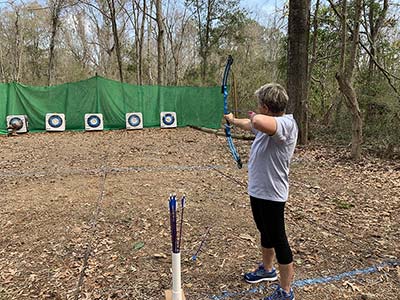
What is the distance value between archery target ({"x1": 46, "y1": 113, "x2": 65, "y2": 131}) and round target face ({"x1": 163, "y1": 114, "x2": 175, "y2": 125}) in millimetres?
3215

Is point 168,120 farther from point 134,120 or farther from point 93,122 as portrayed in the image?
point 93,122

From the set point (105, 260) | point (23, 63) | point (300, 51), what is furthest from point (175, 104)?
point (23, 63)

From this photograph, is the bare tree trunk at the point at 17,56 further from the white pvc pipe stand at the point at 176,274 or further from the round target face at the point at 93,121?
the white pvc pipe stand at the point at 176,274

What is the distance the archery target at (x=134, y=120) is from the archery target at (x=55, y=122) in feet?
6.37

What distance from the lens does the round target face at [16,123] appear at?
9.34 m

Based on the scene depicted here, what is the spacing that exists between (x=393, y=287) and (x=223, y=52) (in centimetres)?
1848

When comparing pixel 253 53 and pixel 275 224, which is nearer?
pixel 275 224

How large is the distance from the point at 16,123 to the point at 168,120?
15.0 ft

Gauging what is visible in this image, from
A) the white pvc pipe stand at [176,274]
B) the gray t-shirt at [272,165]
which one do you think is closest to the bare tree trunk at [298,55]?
the gray t-shirt at [272,165]

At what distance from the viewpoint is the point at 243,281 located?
7.34 ft

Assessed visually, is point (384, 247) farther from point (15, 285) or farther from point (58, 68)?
point (58, 68)

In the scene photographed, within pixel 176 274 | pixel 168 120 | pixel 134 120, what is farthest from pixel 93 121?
pixel 176 274

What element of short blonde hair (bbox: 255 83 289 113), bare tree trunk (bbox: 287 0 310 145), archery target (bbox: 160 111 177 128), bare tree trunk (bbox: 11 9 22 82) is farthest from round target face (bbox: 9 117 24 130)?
bare tree trunk (bbox: 11 9 22 82)

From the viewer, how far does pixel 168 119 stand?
11164 mm
